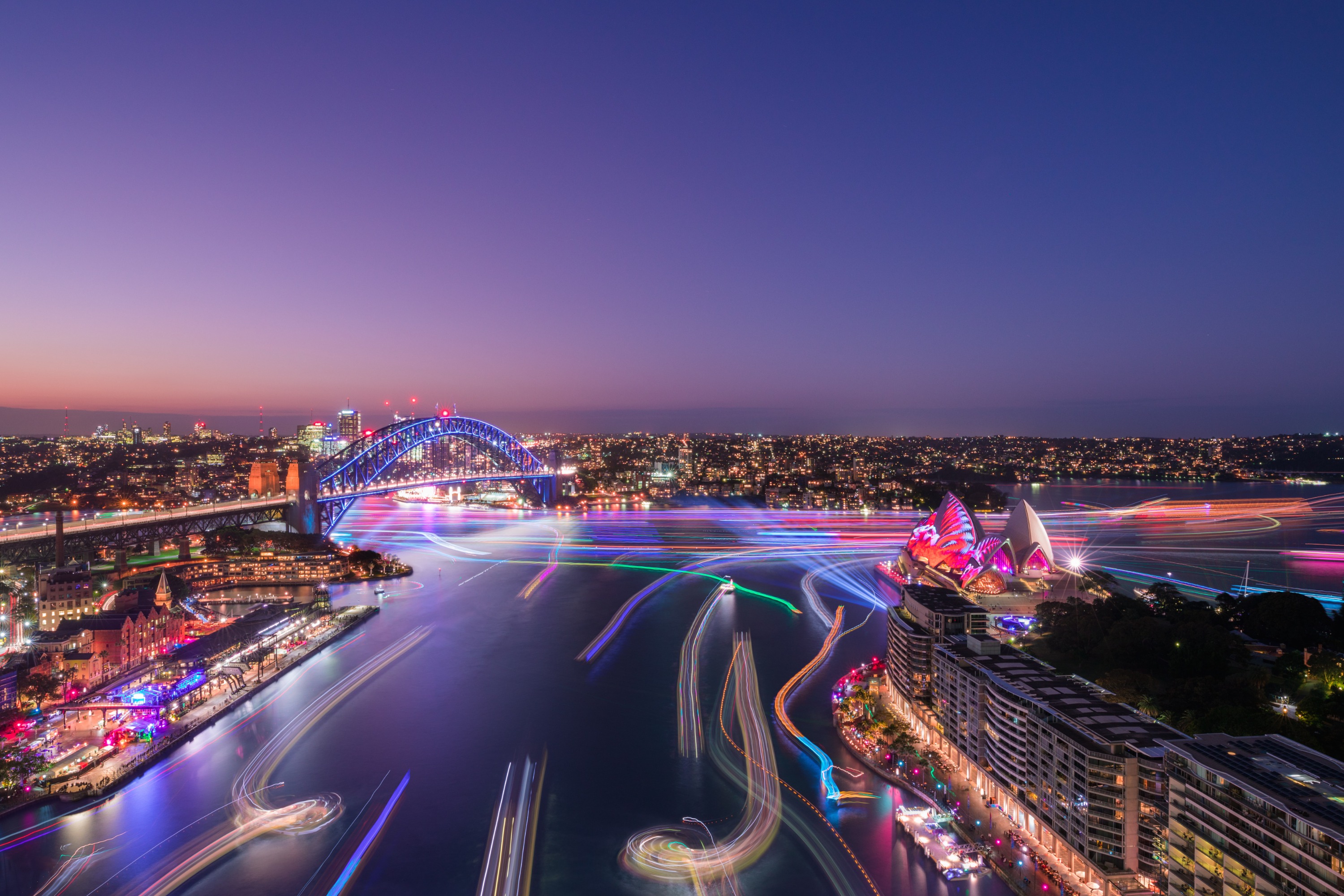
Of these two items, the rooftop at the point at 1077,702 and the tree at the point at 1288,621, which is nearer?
the rooftop at the point at 1077,702

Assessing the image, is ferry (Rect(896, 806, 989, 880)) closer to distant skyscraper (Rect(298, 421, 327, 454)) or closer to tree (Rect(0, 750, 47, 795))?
tree (Rect(0, 750, 47, 795))

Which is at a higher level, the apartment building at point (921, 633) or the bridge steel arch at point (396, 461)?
the bridge steel arch at point (396, 461)

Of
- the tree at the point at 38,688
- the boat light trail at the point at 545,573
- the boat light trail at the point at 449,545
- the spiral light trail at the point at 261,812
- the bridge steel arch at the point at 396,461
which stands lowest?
the spiral light trail at the point at 261,812

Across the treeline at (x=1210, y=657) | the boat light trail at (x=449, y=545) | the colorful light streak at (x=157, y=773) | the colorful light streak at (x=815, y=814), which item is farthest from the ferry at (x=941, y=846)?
the boat light trail at (x=449, y=545)

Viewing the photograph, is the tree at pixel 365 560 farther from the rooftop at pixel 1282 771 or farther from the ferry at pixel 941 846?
the rooftop at pixel 1282 771

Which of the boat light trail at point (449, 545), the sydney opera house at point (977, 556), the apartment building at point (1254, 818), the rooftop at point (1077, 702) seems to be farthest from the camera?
the boat light trail at point (449, 545)

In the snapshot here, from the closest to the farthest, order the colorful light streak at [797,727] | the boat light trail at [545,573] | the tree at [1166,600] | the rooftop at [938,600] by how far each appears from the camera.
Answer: the colorful light streak at [797,727]
the rooftop at [938,600]
the tree at [1166,600]
the boat light trail at [545,573]

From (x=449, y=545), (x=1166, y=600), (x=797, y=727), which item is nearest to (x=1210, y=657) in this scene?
(x=1166, y=600)

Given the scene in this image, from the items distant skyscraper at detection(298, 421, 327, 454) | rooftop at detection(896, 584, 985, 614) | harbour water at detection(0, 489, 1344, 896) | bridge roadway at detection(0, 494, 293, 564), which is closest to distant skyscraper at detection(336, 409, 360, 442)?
distant skyscraper at detection(298, 421, 327, 454)
